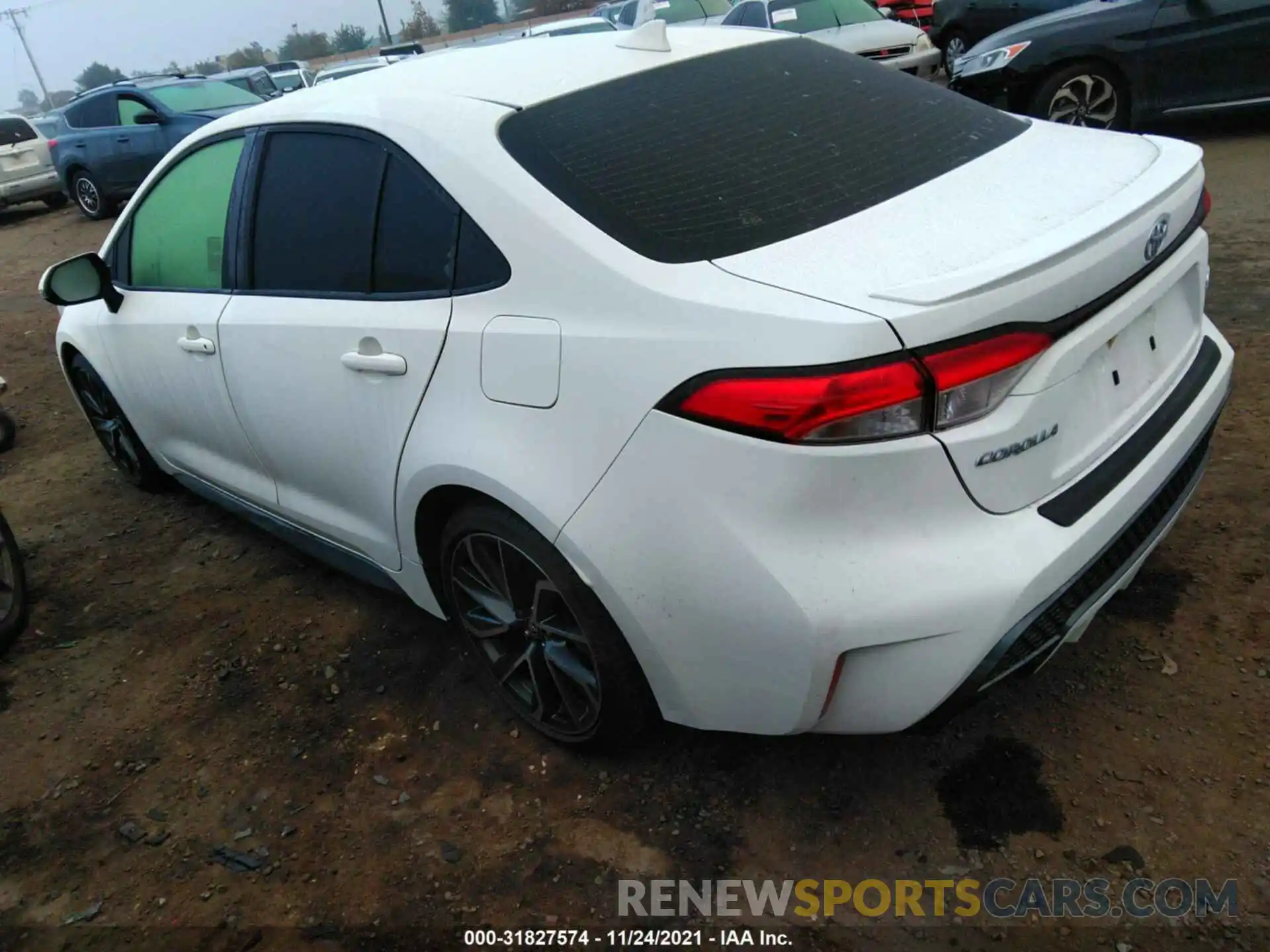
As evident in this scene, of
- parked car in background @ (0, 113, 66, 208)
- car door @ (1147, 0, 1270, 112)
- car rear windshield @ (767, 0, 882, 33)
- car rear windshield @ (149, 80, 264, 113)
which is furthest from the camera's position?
parked car in background @ (0, 113, 66, 208)

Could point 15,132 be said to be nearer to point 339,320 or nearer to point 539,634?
point 339,320

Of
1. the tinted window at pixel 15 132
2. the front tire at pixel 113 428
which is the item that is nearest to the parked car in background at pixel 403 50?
the tinted window at pixel 15 132

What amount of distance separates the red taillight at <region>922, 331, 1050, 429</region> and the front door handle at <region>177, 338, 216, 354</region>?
2.31 metres

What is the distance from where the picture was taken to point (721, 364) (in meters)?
1.77

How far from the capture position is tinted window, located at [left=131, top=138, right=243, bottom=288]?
3092 mm

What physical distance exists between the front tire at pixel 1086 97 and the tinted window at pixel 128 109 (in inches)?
401

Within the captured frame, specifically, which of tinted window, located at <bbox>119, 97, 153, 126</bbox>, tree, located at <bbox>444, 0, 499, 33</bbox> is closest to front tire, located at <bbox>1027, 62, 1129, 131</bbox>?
tinted window, located at <bbox>119, 97, 153, 126</bbox>

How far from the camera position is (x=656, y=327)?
73.4 inches

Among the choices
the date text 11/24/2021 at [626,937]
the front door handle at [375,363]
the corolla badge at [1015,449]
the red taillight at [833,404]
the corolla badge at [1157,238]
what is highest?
the corolla badge at [1157,238]

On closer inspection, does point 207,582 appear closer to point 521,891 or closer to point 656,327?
point 521,891

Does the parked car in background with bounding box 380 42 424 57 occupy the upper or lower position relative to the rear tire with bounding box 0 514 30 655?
upper

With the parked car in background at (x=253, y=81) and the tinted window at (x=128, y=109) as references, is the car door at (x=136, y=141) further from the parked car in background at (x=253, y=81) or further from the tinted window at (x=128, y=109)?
the parked car in background at (x=253, y=81)

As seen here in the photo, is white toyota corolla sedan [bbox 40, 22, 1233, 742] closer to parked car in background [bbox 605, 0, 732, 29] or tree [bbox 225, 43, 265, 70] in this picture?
parked car in background [bbox 605, 0, 732, 29]

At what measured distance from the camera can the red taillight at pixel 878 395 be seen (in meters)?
1.68
